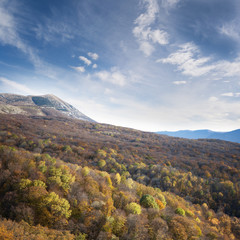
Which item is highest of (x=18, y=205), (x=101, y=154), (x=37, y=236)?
(x=37, y=236)

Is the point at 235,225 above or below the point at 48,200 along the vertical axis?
below

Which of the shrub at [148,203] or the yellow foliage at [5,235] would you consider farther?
the shrub at [148,203]

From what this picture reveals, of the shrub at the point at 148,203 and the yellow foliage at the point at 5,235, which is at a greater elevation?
the yellow foliage at the point at 5,235

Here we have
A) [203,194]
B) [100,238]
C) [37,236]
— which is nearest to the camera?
[37,236]

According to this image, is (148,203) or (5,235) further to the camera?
(148,203)

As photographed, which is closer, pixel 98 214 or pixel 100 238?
pixel 100 238

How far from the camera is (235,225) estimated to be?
2841 cm

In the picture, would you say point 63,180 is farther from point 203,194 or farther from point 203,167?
point 203,167

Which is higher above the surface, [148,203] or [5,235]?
[5,235]

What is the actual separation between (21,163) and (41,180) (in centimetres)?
531

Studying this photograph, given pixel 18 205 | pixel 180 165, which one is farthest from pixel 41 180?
pixel 180 165

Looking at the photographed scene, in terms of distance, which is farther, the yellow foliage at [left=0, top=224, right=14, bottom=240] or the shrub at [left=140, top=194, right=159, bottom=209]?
the shrub at [left=140, top=194, right=159, bottom=209]

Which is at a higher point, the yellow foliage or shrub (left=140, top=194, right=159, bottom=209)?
the yellow foliage

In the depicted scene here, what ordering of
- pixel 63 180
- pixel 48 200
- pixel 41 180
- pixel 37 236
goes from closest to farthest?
pixel 37 236 → pixel 48 200 → pixel 41 180 → pixel 63 180
